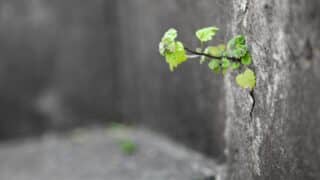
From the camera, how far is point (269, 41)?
8.41 ft

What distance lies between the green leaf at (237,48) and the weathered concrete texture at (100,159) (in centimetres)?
102

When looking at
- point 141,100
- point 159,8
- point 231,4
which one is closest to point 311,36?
point 231,4

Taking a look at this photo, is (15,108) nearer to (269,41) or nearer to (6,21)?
(6,21)

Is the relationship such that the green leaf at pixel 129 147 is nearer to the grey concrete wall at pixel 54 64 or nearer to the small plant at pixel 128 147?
the small plant at pixel 128 147

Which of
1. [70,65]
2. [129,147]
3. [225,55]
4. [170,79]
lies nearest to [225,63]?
[225,55]

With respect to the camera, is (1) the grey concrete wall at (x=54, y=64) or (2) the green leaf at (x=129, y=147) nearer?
(2) the green leaf at (x=129, y=147)

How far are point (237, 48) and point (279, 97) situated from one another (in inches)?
12.3

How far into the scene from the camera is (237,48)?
2.76 m

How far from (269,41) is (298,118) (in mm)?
362

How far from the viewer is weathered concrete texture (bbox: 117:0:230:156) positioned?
3754 mm

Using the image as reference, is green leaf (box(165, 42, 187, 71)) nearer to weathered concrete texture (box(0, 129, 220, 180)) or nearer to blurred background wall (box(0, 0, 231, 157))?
weathered concrete texture (box(0, 129, 220, 180))

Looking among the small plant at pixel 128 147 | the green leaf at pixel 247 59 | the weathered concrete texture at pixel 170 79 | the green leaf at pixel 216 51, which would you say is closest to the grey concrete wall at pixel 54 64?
the weathered concrete texture at pixel 170 79

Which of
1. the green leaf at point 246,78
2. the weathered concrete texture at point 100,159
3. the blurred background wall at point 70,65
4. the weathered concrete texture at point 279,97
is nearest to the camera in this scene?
the weathered concrete texture at point 279,97

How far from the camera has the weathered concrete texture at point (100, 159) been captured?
3.99 m
